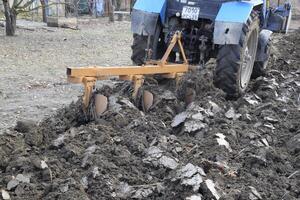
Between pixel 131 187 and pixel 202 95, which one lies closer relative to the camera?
pixel 131 187

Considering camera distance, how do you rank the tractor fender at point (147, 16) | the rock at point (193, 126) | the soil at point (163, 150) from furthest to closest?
the tractor fender at point (147, 16) → the rock at point (193, 126) → the soil at point (163, 150)

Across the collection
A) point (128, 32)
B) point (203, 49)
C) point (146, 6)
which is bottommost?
point (128, 32)

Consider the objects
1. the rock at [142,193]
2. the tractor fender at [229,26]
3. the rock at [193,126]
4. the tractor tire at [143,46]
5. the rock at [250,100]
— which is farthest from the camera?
the tractor tire at [143,46]

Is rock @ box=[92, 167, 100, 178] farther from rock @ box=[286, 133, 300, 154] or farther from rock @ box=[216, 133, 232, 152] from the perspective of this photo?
rock @ box=[286, 133, 300, 154]

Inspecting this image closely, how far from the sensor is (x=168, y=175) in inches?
186

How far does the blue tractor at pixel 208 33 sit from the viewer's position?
7.34m

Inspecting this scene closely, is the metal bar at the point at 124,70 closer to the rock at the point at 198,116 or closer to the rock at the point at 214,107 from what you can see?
the rock at the point at 214,107

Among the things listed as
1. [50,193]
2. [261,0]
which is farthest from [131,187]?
[261,0]

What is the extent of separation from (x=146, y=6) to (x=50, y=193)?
171 inches

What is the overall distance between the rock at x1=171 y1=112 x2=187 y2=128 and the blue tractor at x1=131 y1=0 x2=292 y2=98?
1.29m

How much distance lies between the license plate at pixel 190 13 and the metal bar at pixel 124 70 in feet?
2.53

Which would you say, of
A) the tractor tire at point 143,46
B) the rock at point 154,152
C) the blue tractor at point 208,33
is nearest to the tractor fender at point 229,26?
the blue tractor at point 208,33

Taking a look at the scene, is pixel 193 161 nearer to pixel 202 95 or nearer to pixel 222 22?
pixel 202 95

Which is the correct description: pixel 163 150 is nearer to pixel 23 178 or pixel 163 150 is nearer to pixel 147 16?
pixel 23 178
